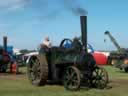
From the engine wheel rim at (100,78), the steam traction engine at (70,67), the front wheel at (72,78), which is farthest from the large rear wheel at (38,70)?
the engine wheel rim at (100,78)

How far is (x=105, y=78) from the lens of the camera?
15461 mm

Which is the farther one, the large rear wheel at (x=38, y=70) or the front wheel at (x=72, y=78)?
the large rear wheel at (x=38, y=70)

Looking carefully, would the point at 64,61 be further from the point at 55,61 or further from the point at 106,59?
the point at 106,59

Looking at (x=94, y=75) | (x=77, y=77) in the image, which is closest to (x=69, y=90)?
(x=77, y=77)

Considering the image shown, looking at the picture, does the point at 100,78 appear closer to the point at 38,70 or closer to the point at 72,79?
the point at 72,79

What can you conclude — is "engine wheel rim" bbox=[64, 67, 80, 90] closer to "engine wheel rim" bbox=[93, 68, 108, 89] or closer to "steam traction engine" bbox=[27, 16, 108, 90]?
"steam traction engine" bbox=[27, 16, 108, 90]

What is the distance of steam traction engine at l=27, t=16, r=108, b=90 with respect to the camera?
15.0m

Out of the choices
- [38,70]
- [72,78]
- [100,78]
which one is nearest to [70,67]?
[72,78]

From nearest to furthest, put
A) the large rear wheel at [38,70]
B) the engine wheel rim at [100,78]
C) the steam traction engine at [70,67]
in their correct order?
the steam traction engine at [70,67] < the engine wheel rim at [100,78] < the large rear wheel at [38,70]

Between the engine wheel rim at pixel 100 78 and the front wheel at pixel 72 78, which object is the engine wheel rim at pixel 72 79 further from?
the engine wheel rim at pixel 100 78

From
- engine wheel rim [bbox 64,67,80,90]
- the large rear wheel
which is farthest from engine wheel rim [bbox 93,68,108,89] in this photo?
the large rear wheel

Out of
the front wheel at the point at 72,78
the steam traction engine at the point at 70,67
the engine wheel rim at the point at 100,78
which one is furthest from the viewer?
the engine wheel rim at the point at 100,78

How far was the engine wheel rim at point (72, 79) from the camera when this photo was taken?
47.8ft

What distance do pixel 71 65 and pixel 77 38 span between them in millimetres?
1012
